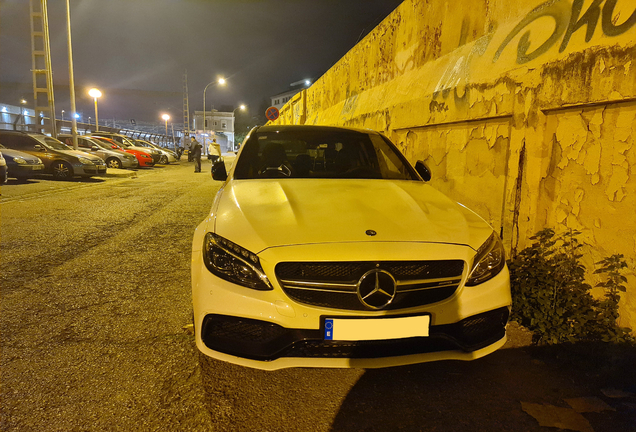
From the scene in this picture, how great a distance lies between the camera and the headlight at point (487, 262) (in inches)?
79.7

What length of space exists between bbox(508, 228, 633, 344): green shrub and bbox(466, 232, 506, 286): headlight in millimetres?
797

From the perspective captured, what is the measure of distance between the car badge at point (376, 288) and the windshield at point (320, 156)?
1.48 metres

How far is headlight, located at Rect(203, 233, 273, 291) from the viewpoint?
189 cm

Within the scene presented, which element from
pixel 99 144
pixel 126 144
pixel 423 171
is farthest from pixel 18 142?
pixel 423 171

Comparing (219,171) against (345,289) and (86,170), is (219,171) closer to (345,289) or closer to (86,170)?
(345,289)

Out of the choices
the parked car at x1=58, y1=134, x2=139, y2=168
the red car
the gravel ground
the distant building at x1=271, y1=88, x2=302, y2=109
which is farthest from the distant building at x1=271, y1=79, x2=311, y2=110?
the gravel ground

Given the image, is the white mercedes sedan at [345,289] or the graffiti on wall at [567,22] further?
the graffiti on wall at [567,22]

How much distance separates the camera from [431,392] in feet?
6.93

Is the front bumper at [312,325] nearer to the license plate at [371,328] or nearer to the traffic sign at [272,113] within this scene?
the license plate at [371,328]

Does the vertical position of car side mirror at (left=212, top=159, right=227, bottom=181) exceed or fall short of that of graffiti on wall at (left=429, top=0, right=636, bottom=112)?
it falls short

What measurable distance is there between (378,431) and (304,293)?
0.72m

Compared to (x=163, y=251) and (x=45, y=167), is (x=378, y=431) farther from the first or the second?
(x=45, y=167)

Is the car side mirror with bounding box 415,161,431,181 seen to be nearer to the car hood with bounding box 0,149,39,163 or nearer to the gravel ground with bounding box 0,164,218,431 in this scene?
the gravel ground with bounding box 0,164,218,431

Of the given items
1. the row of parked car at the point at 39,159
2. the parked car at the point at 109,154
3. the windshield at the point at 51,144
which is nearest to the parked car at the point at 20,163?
the row of parked car at the point at 39,159
